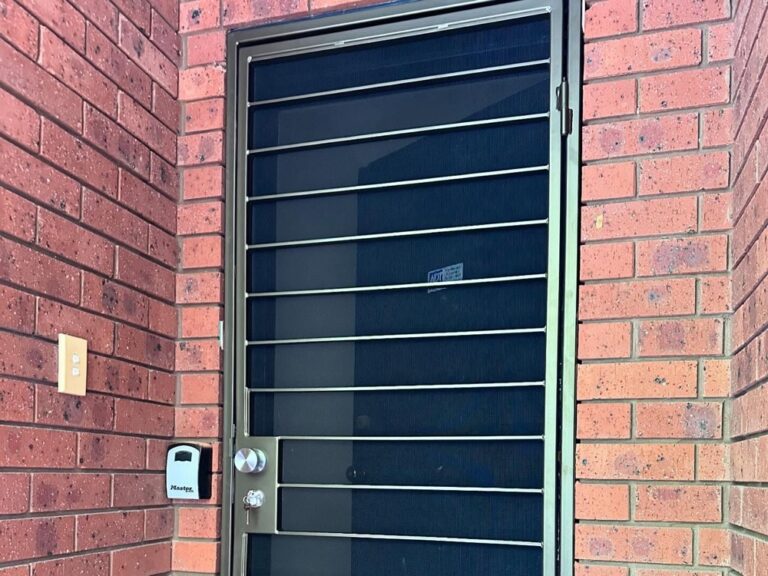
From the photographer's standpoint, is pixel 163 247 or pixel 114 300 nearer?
pixel 114 300

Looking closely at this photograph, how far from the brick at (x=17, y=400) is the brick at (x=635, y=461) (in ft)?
3.81

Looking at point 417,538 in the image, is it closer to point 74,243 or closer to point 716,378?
point 716,378

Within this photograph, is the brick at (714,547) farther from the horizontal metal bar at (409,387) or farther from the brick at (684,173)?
the brick at (684,173)

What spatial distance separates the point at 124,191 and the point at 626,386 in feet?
4.12

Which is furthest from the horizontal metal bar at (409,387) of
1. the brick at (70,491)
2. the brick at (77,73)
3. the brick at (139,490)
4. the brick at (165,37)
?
the brick at (165,37)

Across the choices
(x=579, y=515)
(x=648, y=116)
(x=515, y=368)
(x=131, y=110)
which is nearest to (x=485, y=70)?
(x=648, y=116)

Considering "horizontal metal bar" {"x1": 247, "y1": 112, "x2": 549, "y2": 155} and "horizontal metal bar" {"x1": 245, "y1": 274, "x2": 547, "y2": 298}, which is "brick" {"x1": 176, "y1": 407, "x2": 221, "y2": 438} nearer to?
"horizontal metal bar" {"x1": 245, "y1": 274, "x2": 547, "y2": 298}

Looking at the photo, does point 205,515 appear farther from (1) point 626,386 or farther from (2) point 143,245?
(1) point 626,386

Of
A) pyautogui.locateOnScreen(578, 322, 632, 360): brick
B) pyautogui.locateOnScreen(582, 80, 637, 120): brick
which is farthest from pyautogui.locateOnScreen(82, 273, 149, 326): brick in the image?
pyautogui.locateOnScreen(582, 80, 637, 120): brick

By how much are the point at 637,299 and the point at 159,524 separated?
1.28 metres

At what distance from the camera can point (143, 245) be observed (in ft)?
6.46

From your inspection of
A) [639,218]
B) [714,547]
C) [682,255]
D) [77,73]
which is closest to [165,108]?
[77,73]

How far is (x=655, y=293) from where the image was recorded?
1751 millimetres

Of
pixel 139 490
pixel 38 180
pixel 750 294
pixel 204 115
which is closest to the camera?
pixel 750 294
